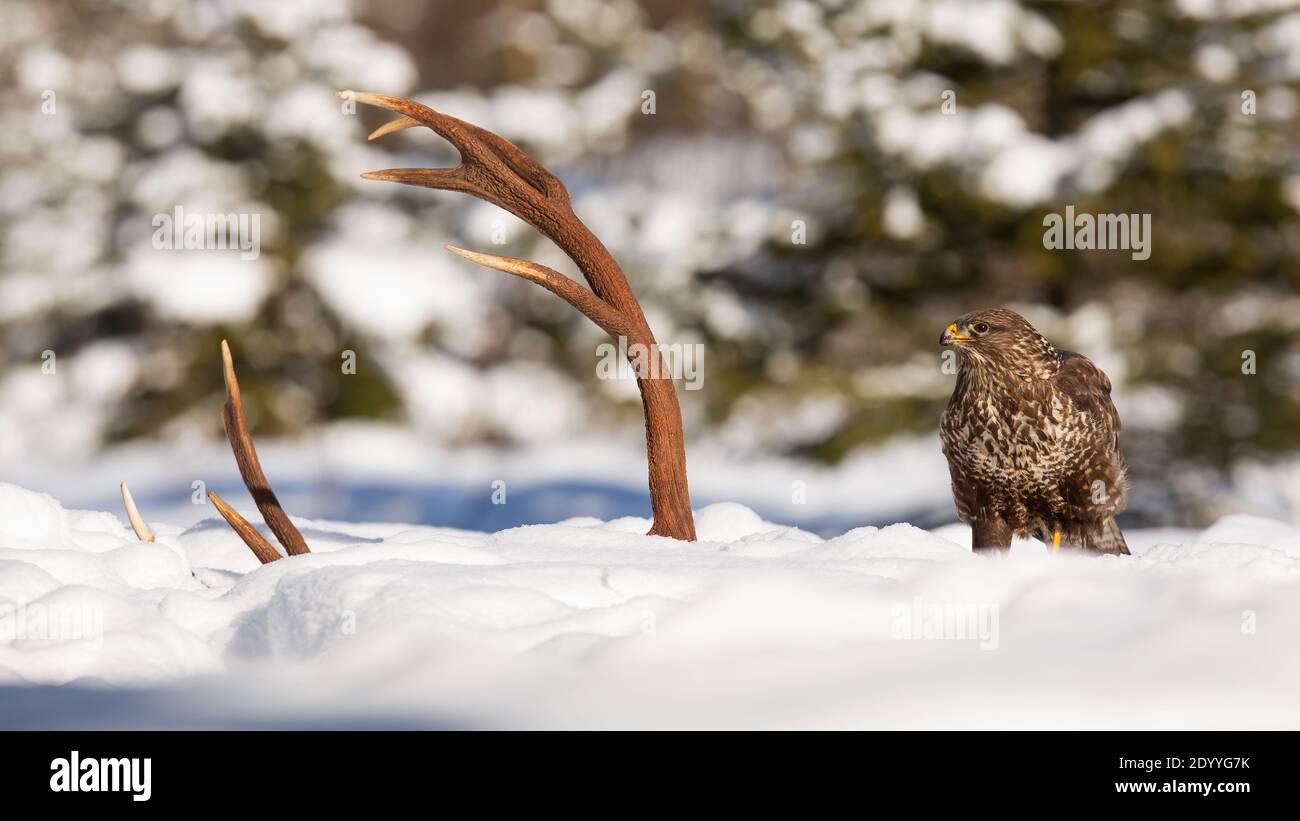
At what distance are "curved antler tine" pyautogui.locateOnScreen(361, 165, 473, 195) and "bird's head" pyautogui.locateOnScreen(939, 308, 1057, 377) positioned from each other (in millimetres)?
1389

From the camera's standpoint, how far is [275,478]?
9.51 m

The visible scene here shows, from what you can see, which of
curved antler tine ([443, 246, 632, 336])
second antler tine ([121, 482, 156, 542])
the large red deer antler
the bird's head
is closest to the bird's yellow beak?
the bird's head

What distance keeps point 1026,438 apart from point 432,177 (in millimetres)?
1763

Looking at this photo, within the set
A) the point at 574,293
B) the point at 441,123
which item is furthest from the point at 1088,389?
the point at 441,123

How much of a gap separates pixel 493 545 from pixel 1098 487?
1.69 meters

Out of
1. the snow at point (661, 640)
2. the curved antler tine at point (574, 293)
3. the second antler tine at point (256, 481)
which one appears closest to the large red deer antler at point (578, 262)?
the curved antler tine at point (574, 293)

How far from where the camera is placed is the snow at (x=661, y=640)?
217 centimetres

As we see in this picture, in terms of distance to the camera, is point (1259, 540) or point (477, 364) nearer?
point (1259, 540)

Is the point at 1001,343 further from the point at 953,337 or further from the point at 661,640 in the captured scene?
the point at 661,640

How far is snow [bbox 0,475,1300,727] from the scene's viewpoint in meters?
2.17

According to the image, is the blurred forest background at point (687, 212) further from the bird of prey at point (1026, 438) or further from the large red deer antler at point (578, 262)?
the large red deer antler at point (578, 262)

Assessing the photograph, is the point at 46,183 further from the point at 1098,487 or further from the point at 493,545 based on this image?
the point at 1098,487

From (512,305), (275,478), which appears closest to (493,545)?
(275,478)
